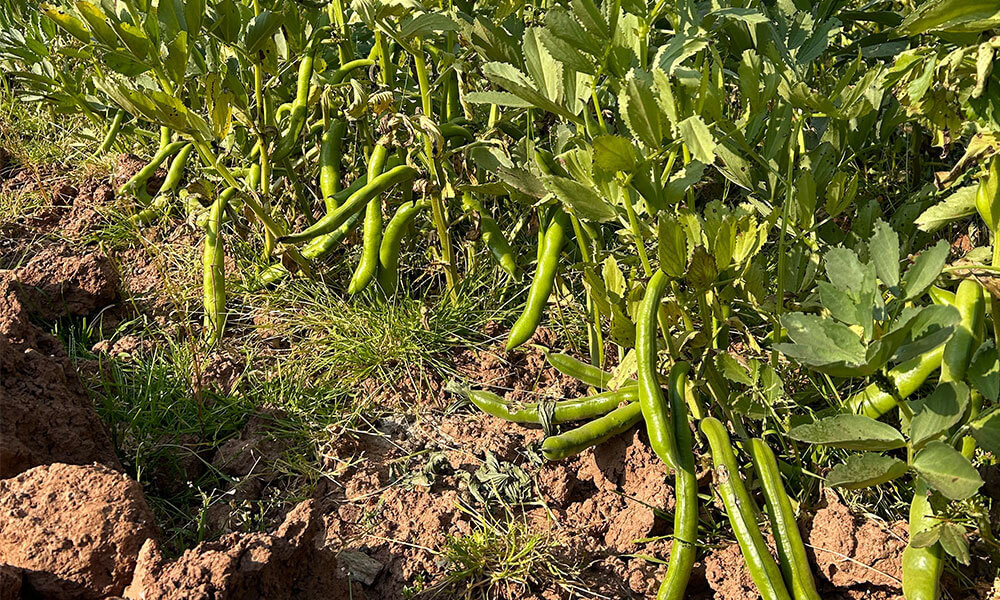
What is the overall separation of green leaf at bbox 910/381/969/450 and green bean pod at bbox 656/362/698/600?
46 centimetres

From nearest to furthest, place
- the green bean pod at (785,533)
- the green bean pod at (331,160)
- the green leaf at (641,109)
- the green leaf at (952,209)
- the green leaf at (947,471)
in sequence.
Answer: the green leaf at (947,471)
the green leaf at (641,109)
the green bean pod at (785,533)
the green leaf at (952,209)
the green bean pod at (331,160)

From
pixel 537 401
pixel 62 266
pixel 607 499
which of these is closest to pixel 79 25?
pixel 62 266

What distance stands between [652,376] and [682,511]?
0.29 m

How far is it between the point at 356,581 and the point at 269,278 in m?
1.16

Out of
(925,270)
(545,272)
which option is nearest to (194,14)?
(545,272)

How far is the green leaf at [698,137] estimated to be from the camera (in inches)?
64.2

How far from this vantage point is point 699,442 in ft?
7.24

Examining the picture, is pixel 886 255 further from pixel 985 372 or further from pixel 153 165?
pixel 153 165

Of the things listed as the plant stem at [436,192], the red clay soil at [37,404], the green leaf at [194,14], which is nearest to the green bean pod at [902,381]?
the plant stem at [436,192]

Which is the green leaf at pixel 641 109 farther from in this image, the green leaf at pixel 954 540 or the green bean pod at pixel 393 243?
the green bean pod at pixel 393 243

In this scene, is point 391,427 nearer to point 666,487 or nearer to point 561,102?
point 666,487

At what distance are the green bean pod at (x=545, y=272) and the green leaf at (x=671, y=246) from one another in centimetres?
59

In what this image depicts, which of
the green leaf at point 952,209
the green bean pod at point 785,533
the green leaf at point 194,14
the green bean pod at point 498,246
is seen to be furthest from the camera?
the green bean pod at point 498,246

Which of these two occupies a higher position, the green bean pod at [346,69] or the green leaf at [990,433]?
the green bean pod at [346,69]
